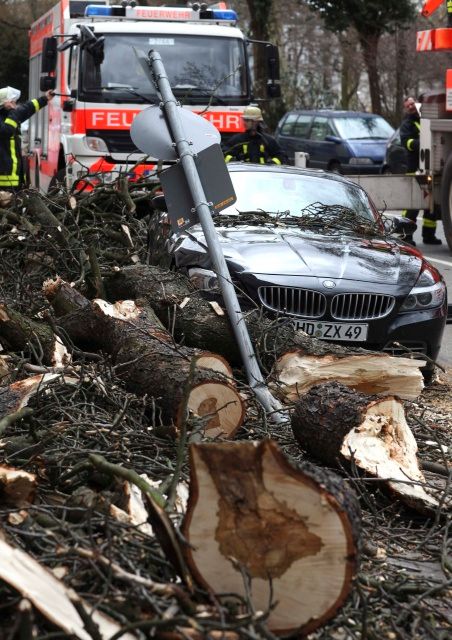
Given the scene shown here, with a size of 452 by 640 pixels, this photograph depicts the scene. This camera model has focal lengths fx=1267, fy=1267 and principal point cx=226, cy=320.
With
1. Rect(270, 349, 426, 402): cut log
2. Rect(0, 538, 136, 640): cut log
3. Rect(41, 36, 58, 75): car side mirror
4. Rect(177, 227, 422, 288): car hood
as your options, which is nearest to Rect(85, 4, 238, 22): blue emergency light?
Rect(41, 36, 58, 75): car side mirror

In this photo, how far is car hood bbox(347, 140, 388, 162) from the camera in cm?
2634

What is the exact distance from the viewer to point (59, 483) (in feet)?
15.5

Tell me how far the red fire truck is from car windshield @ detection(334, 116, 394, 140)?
11.0 m

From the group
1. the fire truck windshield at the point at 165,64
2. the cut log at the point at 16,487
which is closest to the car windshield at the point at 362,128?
the fire truck windshield at the point at 165,64

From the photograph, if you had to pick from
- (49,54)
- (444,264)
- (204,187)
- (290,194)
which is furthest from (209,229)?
(49,54)

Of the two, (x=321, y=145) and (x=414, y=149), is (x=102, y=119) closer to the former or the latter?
(x=414, y=149)

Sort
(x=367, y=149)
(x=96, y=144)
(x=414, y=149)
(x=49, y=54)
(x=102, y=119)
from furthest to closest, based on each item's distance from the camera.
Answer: (x=367, y=149) → (x=414, y=149) → (x=49, y=54) → (x=96, y=144) → (x=102, y=119)

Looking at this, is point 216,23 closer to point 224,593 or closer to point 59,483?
point 59,483

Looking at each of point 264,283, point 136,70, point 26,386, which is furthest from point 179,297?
point 136,70

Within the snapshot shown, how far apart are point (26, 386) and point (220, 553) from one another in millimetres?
2270

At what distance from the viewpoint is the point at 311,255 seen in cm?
813

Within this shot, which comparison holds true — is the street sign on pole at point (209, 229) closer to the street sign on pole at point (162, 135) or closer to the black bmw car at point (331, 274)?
the street sign on pole at point (162, 135)

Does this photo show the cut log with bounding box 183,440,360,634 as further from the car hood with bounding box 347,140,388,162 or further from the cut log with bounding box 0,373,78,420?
the car hood with bounding box 347,140,388,162

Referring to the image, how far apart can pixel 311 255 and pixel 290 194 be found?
1.53m
